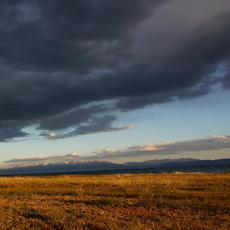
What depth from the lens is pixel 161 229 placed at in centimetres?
1294

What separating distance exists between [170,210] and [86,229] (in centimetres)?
578

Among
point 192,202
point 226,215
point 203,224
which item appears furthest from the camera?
point 192,202

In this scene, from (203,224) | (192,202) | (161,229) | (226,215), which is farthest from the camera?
(192,202)

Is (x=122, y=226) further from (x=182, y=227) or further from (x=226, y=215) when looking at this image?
(x=226, y=215)

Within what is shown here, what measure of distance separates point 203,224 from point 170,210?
12.4 ft

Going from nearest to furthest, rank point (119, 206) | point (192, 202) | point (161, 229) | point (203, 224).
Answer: point (161, 229) → point (203, 224) → point (119, 206) → point (192, 202)

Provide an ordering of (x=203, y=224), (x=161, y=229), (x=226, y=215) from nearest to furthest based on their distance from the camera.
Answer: (x=161, y=229)
(x=203, y=224)
(x=226, y=215)

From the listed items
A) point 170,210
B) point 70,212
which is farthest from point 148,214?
point 70,212

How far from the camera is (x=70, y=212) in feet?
57.8

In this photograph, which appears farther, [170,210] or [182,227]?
[170,210]

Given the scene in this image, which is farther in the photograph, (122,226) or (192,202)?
(192,202)

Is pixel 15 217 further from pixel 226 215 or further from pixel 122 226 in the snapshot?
pixel 226 215

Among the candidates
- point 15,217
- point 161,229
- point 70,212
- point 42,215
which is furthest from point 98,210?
point 161,229

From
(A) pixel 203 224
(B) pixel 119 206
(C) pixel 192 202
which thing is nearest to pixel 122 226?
(A) pixel 203 224
